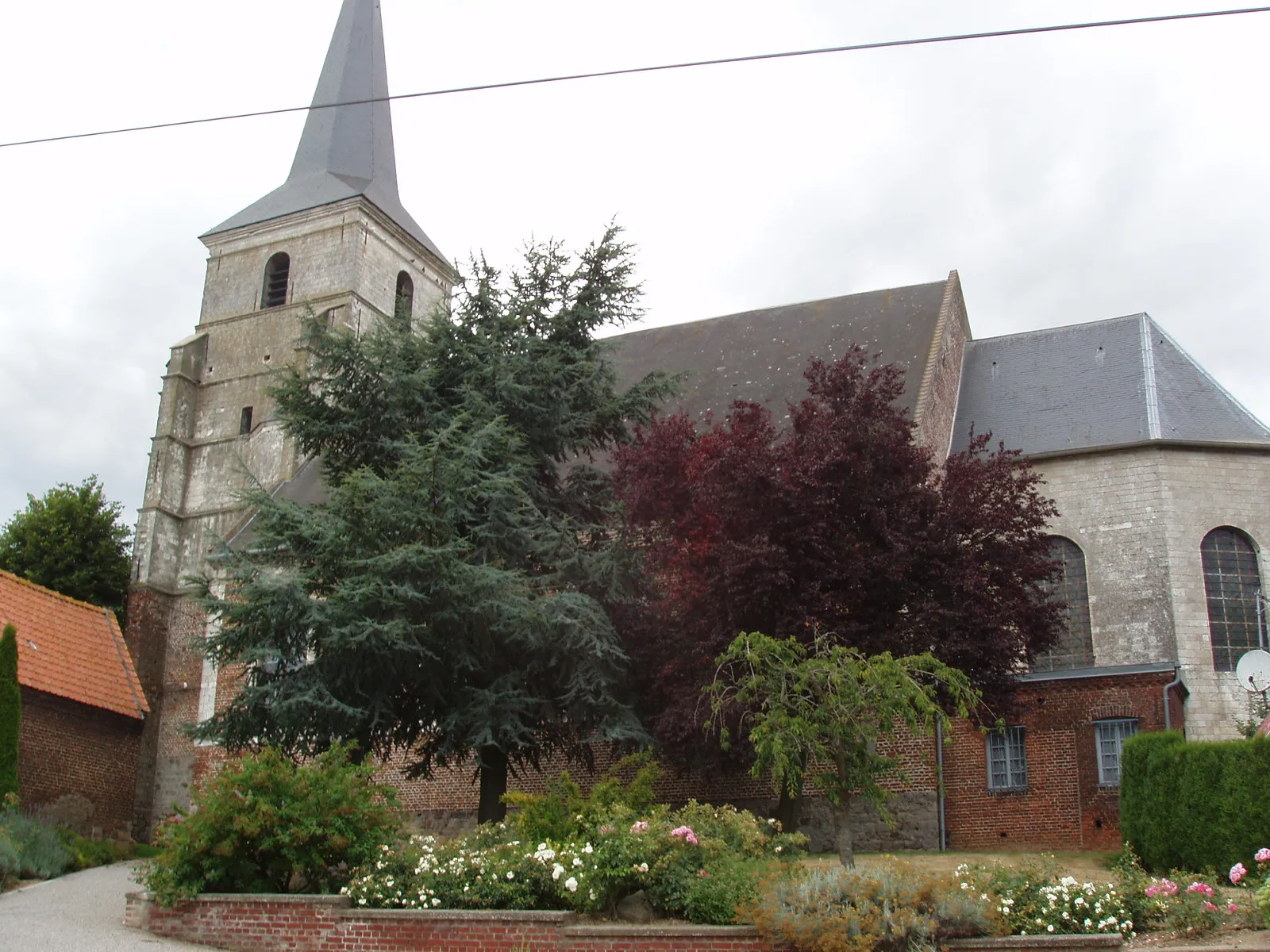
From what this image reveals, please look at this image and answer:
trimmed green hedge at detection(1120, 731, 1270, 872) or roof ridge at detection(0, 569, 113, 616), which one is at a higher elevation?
roof ridge at detection(0, 569, 113, 616)

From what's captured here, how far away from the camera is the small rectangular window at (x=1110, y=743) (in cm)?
1673

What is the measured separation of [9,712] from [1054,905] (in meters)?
14.1

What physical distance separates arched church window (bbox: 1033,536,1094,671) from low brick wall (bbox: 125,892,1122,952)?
11244 millimetres

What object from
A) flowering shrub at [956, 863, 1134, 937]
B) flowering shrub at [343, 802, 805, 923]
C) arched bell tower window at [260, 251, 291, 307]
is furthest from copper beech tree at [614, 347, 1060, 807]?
arched bell tower window at [260, 251, 291, 307]

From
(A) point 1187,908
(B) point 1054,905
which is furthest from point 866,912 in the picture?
(A) point 1187,908

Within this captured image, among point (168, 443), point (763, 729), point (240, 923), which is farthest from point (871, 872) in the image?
point (168, 443)

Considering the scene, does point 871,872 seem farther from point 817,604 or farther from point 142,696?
point 142,696

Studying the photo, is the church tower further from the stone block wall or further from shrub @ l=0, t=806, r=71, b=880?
the stone block wall

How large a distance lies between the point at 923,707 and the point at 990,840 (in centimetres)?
657

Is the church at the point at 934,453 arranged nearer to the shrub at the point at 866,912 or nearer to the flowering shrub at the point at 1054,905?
the flowering shrub at the point at 1054,905

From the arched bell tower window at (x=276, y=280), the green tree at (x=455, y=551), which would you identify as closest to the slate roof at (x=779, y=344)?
the green tree at (x=455, y=551)

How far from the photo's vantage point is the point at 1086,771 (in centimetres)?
1684

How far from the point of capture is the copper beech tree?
14070 millimetres

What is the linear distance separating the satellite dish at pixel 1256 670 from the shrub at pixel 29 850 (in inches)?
630
